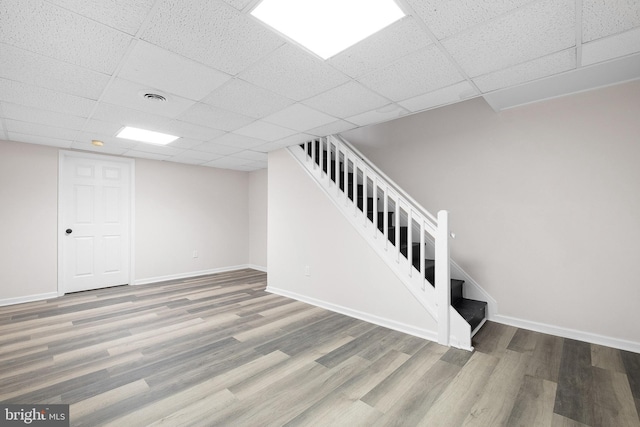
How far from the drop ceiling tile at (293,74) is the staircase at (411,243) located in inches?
52.0

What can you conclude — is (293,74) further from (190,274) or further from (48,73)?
(190,274)

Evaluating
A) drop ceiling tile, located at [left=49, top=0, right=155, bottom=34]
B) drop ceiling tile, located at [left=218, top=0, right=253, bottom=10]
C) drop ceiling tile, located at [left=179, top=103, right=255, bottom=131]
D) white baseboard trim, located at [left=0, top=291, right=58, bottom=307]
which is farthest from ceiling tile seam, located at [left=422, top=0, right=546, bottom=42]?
white baseboard trim, located at [left=0, top=291, right=58, bottom=307]

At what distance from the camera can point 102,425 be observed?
1.66m

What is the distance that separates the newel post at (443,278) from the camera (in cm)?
268

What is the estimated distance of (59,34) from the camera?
1730 millimetres

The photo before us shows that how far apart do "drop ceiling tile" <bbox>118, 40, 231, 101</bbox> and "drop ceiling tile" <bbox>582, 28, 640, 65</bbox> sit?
2.60m

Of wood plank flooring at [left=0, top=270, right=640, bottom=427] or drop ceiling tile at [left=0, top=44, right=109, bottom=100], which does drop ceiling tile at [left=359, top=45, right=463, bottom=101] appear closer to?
drop ceiling tile at [left=0, top=44, right=109, bottom=100]

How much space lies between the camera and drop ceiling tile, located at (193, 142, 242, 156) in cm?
436

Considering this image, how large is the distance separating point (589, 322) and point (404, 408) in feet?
7.63

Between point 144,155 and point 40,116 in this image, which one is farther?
point 144,155

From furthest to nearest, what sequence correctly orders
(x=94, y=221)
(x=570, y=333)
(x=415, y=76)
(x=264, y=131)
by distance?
(x=94, y=221), (x=264, y=131), (x=570, y=333), (x=415, y=76)

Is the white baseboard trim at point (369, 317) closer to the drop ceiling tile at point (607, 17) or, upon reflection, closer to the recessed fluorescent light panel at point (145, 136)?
the drop ceiling tile at point (607, 17)

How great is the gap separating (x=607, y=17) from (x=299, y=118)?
97.2 inches

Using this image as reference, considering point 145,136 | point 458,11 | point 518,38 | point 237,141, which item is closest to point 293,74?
point 458,11
